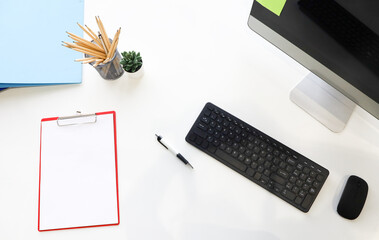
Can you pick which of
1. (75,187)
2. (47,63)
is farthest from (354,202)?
(47,63)

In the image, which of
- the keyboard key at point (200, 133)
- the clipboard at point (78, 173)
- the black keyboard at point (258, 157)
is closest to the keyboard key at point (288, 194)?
the black keyboard at point (258, 157)

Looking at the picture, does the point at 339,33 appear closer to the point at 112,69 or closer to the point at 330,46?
the point at 330,46

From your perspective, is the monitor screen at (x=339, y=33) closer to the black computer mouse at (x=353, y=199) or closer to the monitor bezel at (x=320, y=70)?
the monitor bezel at (x=320, y=70)

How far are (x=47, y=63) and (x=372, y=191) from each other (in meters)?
0.85

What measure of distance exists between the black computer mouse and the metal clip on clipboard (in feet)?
2.02

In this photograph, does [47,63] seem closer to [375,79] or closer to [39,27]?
[39,27]

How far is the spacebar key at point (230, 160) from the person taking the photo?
2.57ft

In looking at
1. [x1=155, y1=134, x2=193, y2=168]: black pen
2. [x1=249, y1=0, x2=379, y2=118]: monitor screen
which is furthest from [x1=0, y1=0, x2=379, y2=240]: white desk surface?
[x1=249, y1=0, x2=379, y2=118]: monitor screen

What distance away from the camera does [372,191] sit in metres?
0.77

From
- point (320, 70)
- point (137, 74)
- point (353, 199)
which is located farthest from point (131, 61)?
point (353, 199)

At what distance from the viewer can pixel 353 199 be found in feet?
2.46

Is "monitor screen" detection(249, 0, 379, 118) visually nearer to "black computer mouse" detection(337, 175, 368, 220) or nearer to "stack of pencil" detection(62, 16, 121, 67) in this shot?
"black computer mouse" detection(337, 175, 368, 220)

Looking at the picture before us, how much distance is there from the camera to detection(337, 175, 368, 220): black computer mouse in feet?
2.44

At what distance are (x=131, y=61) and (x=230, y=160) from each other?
34 centimetres
